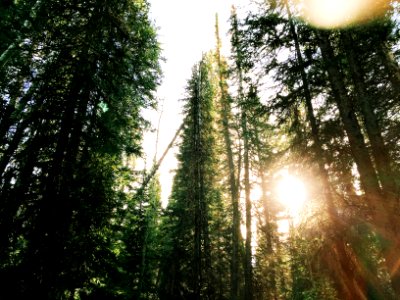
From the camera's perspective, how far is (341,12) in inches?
325

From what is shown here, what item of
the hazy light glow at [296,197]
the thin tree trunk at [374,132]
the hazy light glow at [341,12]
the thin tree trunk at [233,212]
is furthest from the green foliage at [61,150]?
the thin tree trunk at [374,132]

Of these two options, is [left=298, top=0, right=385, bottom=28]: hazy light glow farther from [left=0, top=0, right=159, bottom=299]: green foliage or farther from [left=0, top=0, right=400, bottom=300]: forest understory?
[left=0, top=0, right=159, bottom=299]: green foliage

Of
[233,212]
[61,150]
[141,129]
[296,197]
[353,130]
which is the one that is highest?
[141,129]

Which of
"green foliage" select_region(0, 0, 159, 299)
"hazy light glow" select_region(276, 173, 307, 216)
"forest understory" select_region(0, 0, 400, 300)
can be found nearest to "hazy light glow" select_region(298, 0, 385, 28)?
"forest understory" select_region(0, 0, 400, 300)

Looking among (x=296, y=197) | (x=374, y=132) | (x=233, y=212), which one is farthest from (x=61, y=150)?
(x=233, y=212)

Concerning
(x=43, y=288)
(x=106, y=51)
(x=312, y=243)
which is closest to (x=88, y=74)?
(x=106, y=51)

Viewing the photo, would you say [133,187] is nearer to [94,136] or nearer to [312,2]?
[94,136]

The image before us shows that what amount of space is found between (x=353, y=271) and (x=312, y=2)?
23.8 ft

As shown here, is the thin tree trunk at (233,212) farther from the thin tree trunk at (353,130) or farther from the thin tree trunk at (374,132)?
the thin tree trunk at (374,132)

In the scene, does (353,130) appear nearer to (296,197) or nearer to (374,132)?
(374,132)

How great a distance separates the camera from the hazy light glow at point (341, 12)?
802 cm

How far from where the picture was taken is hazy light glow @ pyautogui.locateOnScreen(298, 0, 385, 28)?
802 cm

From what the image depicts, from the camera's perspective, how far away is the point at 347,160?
9.68 metres

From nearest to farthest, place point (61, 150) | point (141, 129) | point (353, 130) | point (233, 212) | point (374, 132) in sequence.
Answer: point (61, 150), point (353, 130), point (374, 132), point (141, 129), point (233, 212)
